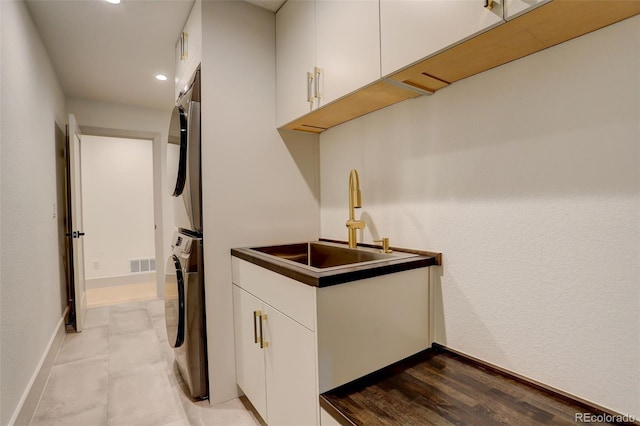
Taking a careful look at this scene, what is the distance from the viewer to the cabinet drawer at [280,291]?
44.8 inches

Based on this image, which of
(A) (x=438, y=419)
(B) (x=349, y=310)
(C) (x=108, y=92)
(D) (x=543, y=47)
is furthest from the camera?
(C) (x=108, y=92)

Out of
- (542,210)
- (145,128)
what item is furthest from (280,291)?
(145,128)

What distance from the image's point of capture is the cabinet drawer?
1137mm

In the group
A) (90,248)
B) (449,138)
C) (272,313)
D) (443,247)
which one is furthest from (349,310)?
(90,248)

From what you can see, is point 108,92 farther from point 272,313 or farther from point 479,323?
point 479,323

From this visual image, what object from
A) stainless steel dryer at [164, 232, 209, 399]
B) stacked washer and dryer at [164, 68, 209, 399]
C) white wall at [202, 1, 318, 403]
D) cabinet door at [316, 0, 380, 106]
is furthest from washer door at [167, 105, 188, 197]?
cabinet door at [316, 0, 380, 106]

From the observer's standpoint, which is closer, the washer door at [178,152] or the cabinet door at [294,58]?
the cabinet door at [294,58]

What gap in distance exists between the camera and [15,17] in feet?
5.68

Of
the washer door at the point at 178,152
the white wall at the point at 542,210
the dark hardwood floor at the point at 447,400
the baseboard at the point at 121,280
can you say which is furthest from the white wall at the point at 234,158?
the baseboard at the point at 121,280

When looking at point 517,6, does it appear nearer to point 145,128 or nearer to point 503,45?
point 503,45

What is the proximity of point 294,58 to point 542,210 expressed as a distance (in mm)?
1421

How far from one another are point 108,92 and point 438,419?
4013 millimetres

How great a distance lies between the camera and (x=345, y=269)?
1161 mm

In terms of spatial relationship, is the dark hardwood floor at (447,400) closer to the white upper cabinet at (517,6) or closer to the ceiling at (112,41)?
the white upper cabinet at (517,6)
